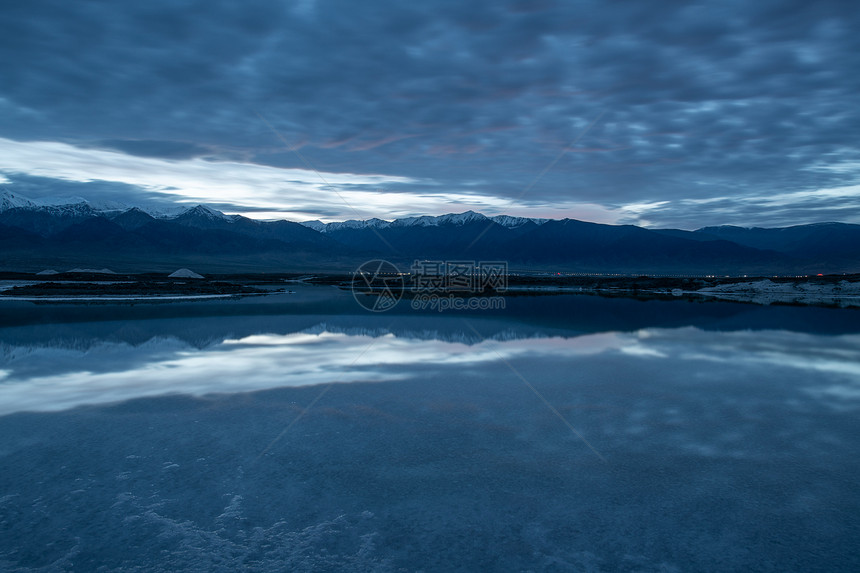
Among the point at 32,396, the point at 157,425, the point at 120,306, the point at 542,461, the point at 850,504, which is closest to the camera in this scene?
the point at 850,504

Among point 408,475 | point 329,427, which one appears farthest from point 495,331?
point 408,475

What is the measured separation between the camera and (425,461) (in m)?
7.79

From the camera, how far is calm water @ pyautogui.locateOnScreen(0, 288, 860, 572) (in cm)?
560

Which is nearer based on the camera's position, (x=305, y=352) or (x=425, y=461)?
(x=425, y=461)

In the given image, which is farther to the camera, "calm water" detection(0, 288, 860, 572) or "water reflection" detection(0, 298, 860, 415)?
"water reflection" detection(0, 298, 860, 415)

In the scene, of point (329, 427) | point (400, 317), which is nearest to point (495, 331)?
point (400, 317)

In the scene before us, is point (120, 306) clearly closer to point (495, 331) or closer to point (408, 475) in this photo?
point (495, 331)

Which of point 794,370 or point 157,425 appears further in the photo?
point 794,370

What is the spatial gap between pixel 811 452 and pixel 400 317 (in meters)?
21.1

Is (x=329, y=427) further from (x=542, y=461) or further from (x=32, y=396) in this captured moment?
(x=32, y=396)

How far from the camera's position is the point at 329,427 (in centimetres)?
930

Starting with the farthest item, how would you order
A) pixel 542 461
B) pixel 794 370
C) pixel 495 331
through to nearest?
pixel 495 331
pixel 794 370
pixel 542 461

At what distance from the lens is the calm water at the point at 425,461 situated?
560 centimetres

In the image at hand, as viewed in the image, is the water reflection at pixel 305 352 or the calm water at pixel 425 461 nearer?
the calm water at pixel 425 461
